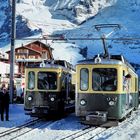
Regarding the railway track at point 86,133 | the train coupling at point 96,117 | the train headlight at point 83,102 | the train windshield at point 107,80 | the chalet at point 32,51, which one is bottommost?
the railway track at point 86,133

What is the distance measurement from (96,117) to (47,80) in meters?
4.70

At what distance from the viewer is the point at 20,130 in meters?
21.8

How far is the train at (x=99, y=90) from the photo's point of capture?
22.1 m

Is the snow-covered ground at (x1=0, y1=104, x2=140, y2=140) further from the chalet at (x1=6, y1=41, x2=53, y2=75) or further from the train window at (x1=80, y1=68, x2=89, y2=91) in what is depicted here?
the chalet at (x1=6, y1=41, x2=53, y2=75)

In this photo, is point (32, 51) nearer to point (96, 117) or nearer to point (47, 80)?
point (47, 80)

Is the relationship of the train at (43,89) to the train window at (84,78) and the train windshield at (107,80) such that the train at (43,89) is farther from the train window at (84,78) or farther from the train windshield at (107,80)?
the train windshield at (107,80)

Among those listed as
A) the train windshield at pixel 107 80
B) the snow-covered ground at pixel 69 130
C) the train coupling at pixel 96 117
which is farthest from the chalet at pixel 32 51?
the train coupling at pixel 96 117

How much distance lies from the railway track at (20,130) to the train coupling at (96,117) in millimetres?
2136

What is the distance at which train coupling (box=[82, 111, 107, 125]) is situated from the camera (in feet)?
71.7

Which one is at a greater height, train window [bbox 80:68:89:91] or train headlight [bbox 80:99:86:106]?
train window [bbox 80:68:89:91]

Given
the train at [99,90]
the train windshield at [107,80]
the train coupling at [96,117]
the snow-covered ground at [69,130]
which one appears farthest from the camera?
the train windshield at [107,80]

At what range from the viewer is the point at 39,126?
2381 cm

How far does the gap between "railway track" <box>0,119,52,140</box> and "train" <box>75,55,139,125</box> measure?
2171 millimetres

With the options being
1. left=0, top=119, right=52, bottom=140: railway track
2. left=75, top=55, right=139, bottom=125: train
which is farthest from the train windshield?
left=0, top=119, right=52, bottom=140: railway track
